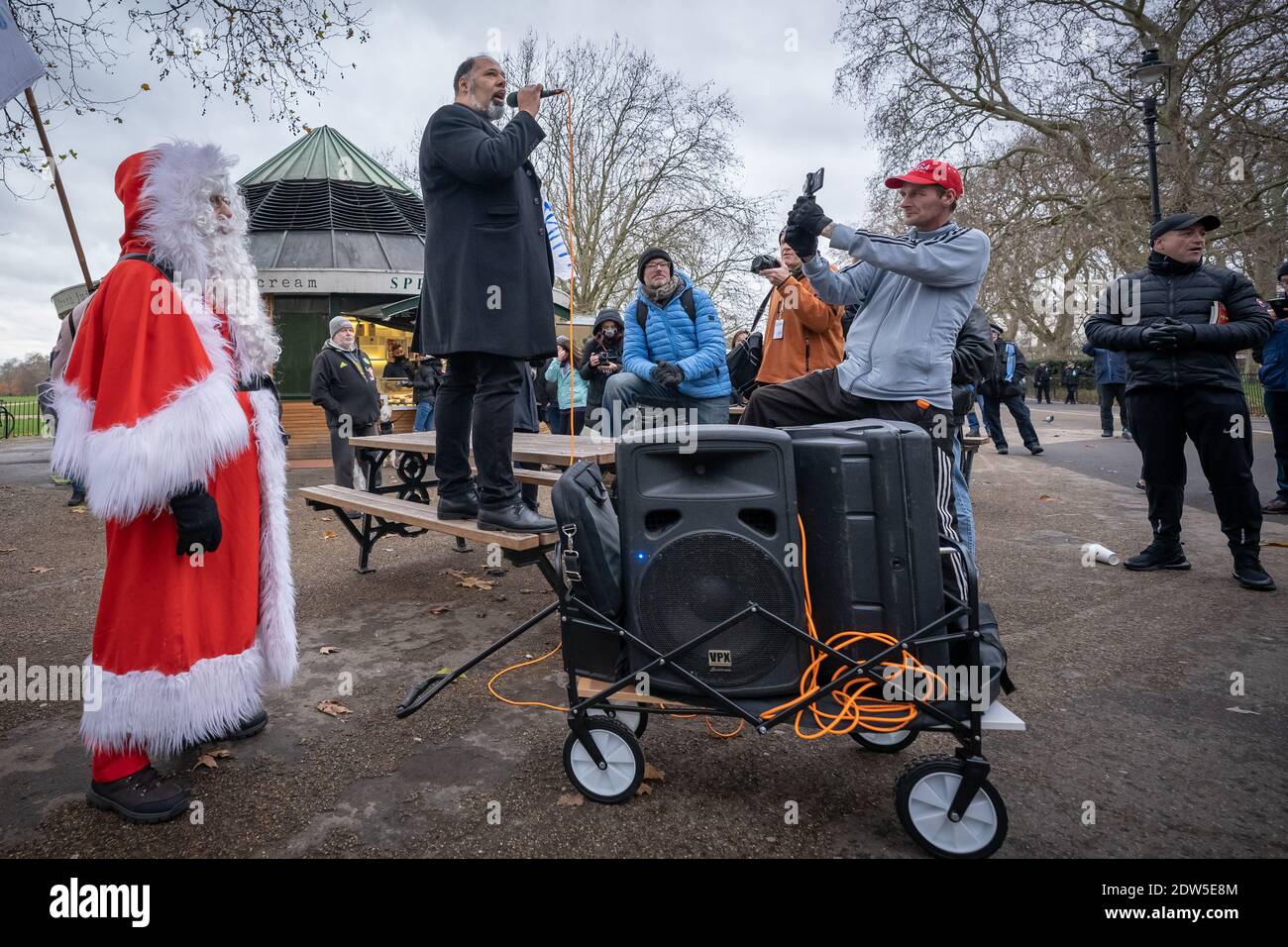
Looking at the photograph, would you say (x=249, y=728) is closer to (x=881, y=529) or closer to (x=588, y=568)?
(x=588, y=568)

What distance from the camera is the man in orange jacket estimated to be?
471cm

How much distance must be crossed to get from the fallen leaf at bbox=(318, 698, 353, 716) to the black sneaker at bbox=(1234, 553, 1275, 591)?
5.23 m

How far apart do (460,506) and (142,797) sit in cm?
181

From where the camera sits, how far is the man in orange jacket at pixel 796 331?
4707 mm

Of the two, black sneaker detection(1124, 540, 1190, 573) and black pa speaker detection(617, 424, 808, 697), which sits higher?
black pa speaker detection(617, 424, 808, 697)

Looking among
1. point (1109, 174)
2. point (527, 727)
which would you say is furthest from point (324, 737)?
point (1109, 174)

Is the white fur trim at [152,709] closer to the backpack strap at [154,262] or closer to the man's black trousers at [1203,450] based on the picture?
the backpack strap at [154,262]

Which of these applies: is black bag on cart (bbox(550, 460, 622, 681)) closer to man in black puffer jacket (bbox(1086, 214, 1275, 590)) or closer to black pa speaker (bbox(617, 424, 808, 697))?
black pa speaker (bbox(617, 424, 808, 697))

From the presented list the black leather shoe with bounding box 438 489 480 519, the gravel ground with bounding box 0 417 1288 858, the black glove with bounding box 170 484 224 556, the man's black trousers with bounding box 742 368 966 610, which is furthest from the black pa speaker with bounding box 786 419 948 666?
the black leather shoe with bounding box 438 489 480 519

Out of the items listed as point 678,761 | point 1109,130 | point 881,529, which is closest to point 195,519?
point 678,761

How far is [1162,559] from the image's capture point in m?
5.05

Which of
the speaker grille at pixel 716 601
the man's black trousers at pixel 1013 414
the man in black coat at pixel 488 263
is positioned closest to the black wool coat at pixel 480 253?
the man in black coat at pixel 488 263

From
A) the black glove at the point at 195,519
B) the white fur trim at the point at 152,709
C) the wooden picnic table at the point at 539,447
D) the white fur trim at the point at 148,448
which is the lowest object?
the white fur trim at the point at 152,709

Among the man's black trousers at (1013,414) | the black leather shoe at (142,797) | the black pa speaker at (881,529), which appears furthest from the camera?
the man's black trousers at (1013,414)
